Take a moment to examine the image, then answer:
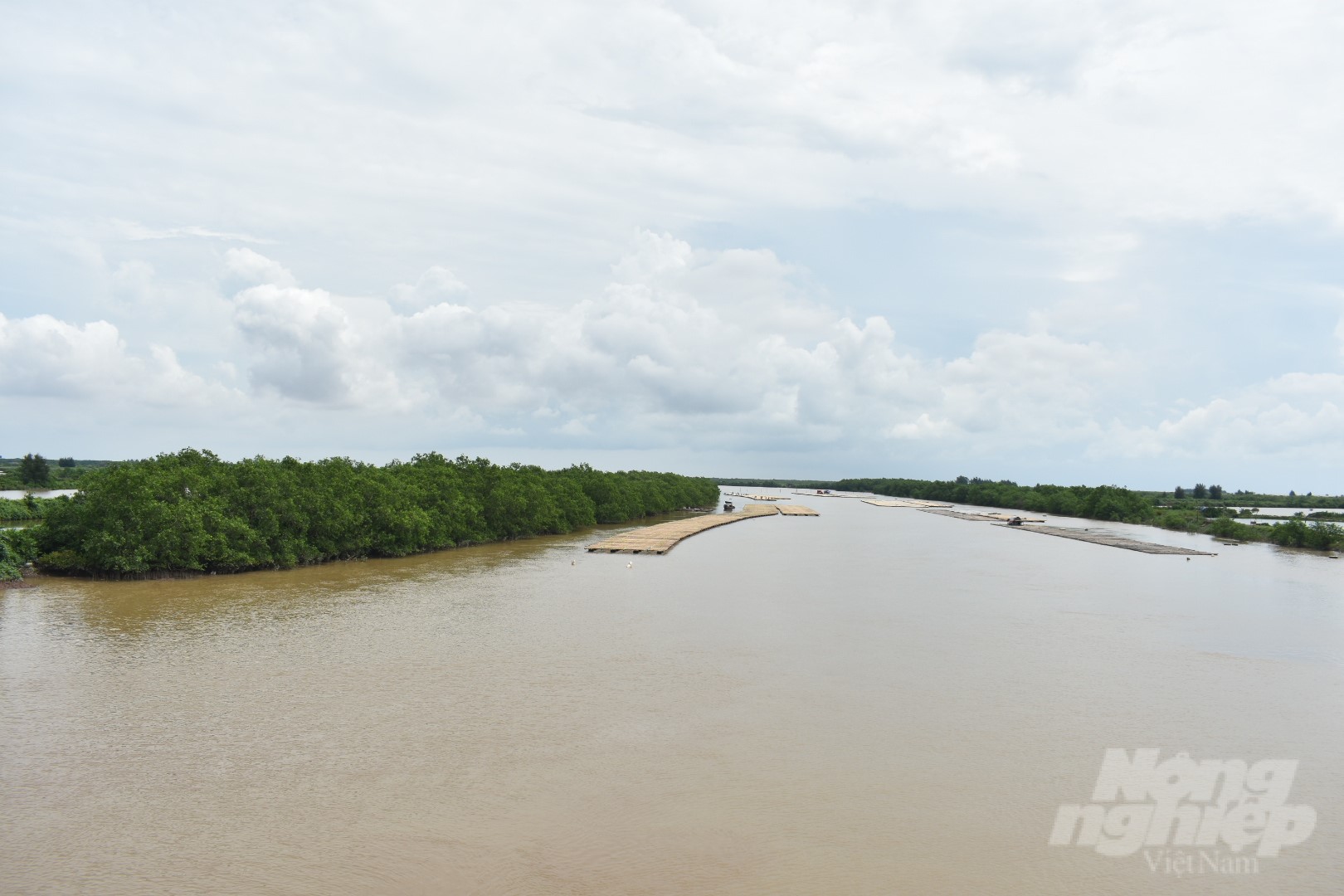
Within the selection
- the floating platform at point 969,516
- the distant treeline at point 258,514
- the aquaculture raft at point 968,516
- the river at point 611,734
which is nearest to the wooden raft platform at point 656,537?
the distant treeline at point 258,514

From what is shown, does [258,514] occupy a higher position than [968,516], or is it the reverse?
[258,514]

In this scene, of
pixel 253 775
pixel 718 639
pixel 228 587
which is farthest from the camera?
pixel 228 587

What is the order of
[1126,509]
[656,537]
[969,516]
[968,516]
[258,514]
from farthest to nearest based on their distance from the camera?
1. [968,516]
2. [969,516]
3. [1126,509]
4. [656,537]
5. [258,514]

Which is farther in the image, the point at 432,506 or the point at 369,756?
the point at 432,506

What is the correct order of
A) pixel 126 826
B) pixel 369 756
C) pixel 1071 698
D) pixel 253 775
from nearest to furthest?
pixel 126 826, pixel 253 775, pixel 369 756, pixel 1071 698

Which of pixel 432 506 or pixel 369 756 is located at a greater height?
pixel 432 506

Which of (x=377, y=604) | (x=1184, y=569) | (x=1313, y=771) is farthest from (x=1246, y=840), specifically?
(x=1184, y=569)

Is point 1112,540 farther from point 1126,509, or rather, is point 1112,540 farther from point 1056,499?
point 1056,499

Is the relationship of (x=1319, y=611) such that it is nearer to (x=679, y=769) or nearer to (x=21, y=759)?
(x=679, y=769)

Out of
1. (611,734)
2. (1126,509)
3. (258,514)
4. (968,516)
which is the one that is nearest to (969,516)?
(968,516)
